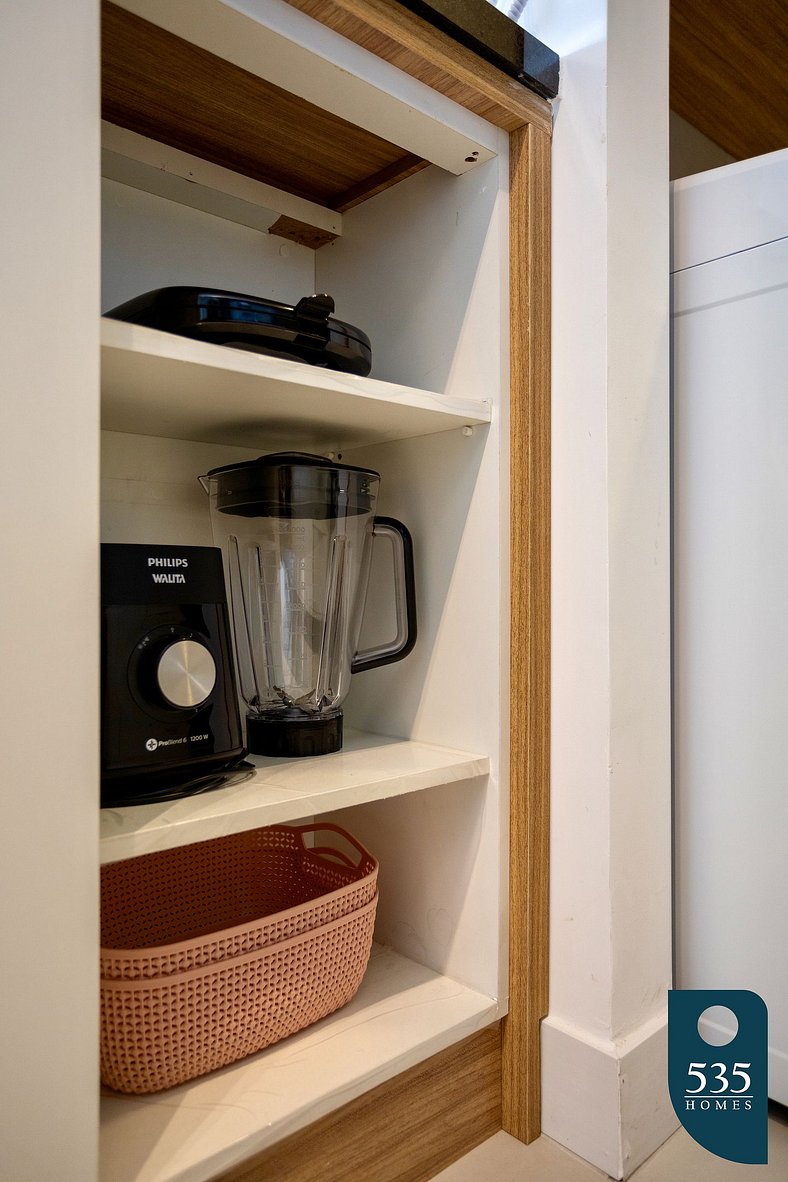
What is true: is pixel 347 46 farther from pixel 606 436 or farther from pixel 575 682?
pixel 575 682

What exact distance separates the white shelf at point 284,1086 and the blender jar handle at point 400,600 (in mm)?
405

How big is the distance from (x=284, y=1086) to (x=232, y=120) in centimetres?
107

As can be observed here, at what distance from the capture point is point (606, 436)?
0.91m

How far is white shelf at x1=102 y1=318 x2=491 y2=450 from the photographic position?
0.68 metres

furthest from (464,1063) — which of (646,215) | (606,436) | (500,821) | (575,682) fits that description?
(646,215)

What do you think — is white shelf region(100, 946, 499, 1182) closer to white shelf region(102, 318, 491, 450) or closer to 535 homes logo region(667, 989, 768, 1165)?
535 homes logo region(667, 989, 768, 1165)

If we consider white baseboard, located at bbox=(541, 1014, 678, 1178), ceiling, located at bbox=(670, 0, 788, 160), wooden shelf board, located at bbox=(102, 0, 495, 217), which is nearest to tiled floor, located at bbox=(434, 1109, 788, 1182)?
white baseboard, located at bbox=(541, 1014, 678, 1178)

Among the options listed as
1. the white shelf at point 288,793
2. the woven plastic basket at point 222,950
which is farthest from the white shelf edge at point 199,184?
the woven plastic basket at point 222,950

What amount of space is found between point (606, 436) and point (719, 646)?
324mm

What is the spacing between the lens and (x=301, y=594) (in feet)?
3.26

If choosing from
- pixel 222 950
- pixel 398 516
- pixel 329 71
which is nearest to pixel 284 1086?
pixel 222 950

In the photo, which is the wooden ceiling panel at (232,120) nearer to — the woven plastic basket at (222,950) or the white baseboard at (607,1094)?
the woven plastic basket at (222,950)

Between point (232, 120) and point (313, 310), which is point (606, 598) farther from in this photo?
point (232, 120)

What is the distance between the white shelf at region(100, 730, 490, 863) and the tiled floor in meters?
0.44
